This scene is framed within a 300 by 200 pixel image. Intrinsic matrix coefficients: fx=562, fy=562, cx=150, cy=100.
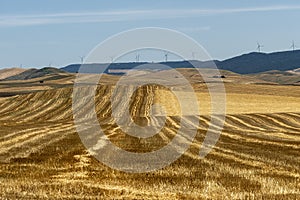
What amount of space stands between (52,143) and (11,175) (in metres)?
10.9

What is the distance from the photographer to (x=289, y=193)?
15383 mm

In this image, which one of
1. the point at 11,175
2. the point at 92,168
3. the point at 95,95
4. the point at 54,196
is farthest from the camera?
the point at 95,95

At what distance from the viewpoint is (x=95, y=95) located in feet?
257

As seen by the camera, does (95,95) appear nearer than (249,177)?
No

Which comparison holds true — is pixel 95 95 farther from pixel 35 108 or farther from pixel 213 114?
pixel 213 114

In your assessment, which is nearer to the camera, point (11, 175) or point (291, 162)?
point (11, 175)

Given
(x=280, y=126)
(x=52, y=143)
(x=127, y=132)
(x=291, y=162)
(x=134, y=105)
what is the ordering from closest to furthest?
(x=291, y=162), (x=52, y=143), (x=127, y=132), (x=280, y=126), (x=134, y=105)

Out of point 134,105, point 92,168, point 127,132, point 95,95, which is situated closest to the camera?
point 92,168

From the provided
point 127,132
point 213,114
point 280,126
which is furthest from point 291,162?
point 213,114

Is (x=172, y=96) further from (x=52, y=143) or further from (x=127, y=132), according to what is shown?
(x=52, y=143)

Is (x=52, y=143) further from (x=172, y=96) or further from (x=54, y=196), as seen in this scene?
(x=172, y=96)

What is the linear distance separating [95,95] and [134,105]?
11.5 metres

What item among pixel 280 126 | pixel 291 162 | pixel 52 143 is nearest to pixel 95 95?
pixel 280 126

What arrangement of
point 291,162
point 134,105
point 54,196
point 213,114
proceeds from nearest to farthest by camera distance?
point 54,196 < point 291,162 < point 213,114 < point 134,105
